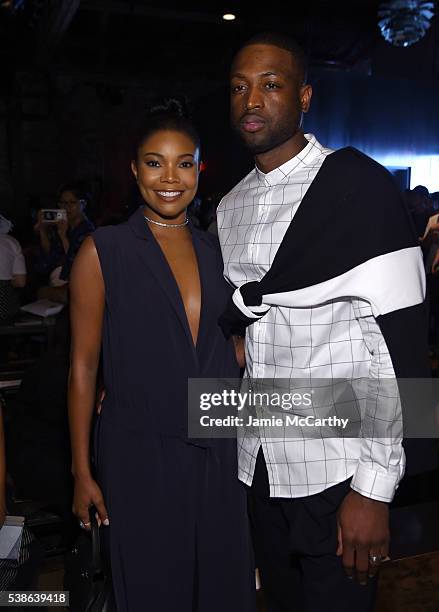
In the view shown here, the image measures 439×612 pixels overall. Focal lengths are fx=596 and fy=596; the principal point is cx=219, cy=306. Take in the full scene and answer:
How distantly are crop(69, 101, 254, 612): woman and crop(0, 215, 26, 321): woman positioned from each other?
3.00 meters

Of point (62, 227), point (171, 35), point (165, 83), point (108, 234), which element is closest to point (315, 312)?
point (108, 234)

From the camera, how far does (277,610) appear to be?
170cm

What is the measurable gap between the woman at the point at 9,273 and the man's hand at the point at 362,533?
3509 mm

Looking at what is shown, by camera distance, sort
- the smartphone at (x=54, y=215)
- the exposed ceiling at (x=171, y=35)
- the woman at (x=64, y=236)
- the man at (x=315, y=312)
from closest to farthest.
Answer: the man at (x=315, y=312) < the woman at (x=64, y=236) < the smartphone at (x=54, y=215) < the exposed ceiling at (x=171, y=35)

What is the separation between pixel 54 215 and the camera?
4.82 metres

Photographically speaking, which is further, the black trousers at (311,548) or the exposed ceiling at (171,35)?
the exposed ceiling at (171,35)

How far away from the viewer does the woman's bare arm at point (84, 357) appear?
1.53 meters

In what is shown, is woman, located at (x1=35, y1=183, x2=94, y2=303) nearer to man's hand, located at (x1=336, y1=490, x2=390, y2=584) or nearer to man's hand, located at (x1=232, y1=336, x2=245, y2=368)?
man's hand, located at (x1=232, y1=336, x2=245, y2=368)

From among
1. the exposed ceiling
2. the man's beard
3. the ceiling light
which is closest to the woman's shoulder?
the man's beard

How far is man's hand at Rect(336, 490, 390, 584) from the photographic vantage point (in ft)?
4.33

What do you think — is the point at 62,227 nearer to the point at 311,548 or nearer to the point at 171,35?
the point at 311,548

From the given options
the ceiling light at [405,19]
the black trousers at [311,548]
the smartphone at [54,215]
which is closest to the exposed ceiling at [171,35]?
the ceiling light at [405,19]

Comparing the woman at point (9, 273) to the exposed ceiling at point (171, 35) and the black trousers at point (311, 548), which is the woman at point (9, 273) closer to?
the black trousers at point (311, 548)

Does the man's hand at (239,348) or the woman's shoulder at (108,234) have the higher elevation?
the woman's shoulder at (108,234)
